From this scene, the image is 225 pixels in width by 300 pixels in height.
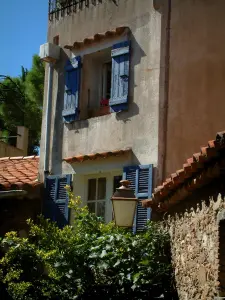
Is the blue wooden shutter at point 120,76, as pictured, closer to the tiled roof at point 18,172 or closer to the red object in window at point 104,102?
the red object in window at point 104,102

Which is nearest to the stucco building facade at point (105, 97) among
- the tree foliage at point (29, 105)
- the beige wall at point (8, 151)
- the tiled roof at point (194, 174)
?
the tiled roof at point (194, 174)

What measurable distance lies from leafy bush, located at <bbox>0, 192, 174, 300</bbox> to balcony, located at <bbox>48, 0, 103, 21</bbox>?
536 cm

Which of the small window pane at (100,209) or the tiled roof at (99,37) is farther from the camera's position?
the tiled roof at (99,37)

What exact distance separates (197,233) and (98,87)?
5253 millimetres

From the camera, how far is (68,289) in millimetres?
8453

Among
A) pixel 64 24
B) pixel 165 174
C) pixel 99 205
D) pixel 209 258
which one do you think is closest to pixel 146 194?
pixel 165 174

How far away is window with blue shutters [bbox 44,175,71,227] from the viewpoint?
11258 millimetres

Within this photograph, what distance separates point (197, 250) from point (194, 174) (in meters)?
0.97

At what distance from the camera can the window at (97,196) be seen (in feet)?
35.9

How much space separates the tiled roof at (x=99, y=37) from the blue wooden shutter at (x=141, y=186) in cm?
266

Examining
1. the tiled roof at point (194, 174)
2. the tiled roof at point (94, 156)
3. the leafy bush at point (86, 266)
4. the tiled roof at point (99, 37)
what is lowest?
the leafy bush at point (86, 266)

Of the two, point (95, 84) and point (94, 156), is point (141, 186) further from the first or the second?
point (95, 84)

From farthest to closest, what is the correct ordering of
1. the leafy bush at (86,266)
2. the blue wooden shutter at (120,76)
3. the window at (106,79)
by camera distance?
the window at (106,79) → the blue wooden shutter at (120,76) → the leafy bush at (86,266)

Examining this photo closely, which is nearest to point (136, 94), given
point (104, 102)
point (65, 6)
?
point (104, 102)
